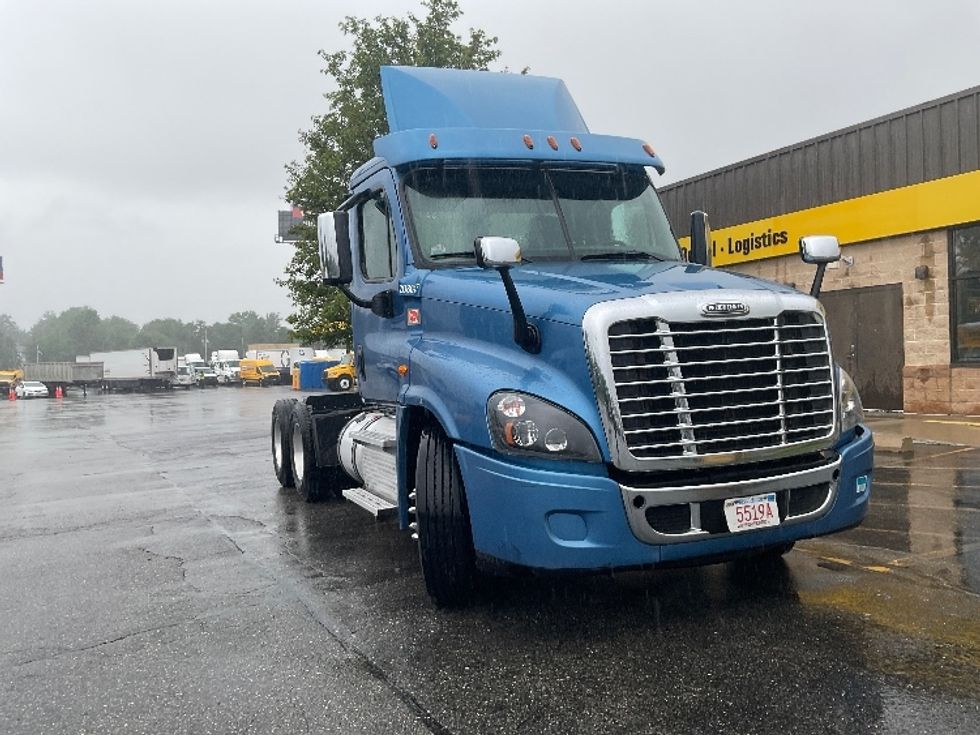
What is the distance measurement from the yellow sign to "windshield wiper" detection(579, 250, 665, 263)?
839cm

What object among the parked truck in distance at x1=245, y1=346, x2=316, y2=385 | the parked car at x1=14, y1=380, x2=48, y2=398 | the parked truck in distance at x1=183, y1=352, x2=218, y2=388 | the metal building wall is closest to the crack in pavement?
the metal building wall

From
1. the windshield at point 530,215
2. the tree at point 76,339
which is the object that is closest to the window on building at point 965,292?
the windshield at point 530,215

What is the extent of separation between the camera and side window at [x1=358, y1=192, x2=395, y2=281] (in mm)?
5727

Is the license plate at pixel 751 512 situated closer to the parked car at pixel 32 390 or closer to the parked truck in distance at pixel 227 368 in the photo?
A: the parked car at pixel 32 390

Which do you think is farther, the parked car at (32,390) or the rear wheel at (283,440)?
the parked car at (32,390)

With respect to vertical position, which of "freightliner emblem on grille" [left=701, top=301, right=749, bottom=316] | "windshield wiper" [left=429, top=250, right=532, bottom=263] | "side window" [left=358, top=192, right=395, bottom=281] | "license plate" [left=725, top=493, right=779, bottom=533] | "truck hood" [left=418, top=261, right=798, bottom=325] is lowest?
"license plate" [left=725, top=493, right=779, bottom=533]

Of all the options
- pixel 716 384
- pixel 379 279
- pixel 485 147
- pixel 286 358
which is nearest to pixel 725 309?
pixel 716 384

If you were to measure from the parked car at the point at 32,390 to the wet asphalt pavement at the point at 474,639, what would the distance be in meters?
55.0

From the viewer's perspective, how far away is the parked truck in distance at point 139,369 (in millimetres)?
57812

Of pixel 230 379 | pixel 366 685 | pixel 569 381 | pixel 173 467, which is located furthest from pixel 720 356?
pixel 230 379

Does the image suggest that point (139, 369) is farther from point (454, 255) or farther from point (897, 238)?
point (454, 255)

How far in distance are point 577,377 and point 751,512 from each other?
3.50 feet

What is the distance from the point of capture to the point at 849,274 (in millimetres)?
16844

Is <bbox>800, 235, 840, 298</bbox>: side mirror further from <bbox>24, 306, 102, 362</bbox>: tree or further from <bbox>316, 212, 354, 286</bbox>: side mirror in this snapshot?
<bbox>24, 306, 102, 362</bbox>: tree
